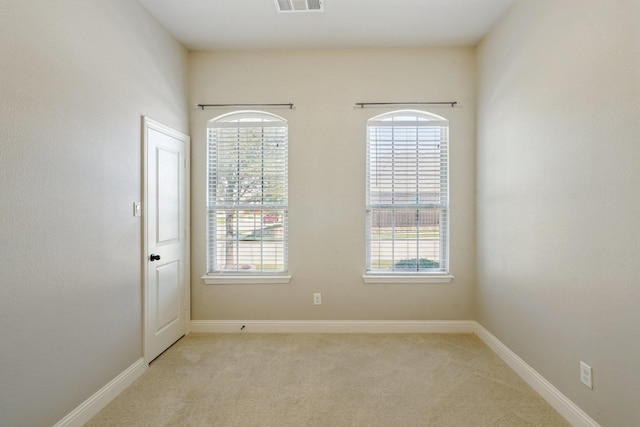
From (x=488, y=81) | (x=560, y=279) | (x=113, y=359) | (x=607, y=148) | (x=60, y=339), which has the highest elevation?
(x=488, y=81)

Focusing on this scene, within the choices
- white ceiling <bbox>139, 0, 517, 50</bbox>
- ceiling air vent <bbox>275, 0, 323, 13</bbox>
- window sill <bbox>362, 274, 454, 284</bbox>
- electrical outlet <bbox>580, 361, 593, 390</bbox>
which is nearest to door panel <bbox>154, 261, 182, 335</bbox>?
window sill <bbox>362, 274, 454, 284</bbox>

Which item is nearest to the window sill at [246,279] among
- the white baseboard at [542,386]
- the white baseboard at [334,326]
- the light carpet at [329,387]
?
the white baseboard at [334,326]

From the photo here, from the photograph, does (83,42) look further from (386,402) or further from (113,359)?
(386,402)

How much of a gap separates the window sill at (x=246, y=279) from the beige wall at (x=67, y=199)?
0.85 metres

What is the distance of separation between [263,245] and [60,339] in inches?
71.3

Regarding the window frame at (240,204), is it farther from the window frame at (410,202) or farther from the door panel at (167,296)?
the window frame at (410,202)

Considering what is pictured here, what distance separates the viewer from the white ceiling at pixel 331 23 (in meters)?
2.54

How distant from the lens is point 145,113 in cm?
256

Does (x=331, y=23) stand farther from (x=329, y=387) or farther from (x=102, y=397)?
(x=102, y=397)

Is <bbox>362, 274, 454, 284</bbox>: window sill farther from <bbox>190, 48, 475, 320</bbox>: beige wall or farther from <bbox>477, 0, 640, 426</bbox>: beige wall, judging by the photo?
<bbox>477, 0, 640, 426</bbox>: beige wall

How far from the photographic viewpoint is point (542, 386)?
2.15 metres

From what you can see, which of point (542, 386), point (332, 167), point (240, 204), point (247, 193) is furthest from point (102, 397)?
point (542, 386)

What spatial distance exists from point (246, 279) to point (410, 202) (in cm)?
192

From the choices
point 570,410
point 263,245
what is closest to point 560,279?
point 570,410
